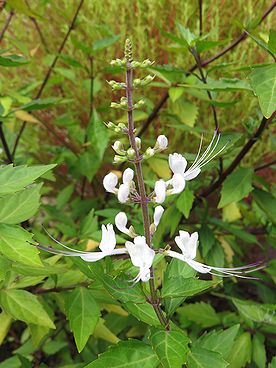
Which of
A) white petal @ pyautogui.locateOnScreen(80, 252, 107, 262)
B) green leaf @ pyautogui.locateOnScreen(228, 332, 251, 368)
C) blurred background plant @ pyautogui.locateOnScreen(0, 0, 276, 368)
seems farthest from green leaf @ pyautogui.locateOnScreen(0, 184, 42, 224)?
green leaf @ pyautogui.locateOnScreen(228, 332, 251, 368)

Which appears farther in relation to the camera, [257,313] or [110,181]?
[257,313]

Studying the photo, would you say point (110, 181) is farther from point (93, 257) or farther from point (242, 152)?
point (242, 152)

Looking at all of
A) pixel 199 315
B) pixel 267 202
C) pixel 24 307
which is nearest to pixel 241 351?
pixel 199 315

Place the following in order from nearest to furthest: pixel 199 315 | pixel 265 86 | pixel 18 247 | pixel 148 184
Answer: pixel 18 247 < pixel 265 86 < pixel 148 184 < pixel 199 315

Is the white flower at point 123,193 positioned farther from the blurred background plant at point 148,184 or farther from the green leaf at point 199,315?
the green leaf at point 199,315

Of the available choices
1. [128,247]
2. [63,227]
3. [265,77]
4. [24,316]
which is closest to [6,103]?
[63,227]
